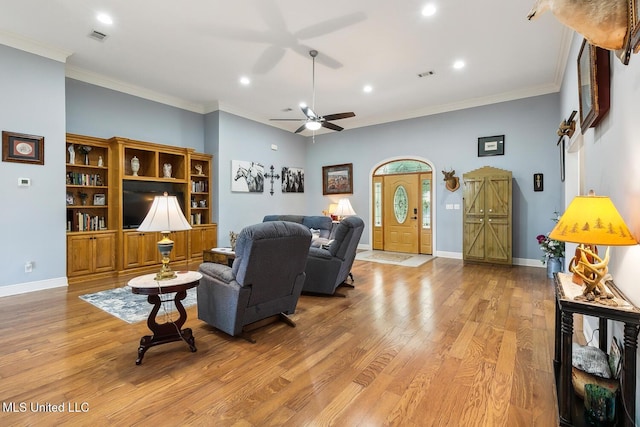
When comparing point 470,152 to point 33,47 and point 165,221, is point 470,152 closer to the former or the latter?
point 165,221

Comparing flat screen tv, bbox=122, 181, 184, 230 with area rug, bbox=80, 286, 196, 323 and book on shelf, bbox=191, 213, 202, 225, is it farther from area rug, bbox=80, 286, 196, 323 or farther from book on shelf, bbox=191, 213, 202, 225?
area rug, bbox=80, 286, 196, 323

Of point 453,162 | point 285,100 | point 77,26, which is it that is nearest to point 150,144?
point 77,26

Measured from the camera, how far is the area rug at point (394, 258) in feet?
20.7

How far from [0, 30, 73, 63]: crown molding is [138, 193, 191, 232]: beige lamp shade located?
376cm

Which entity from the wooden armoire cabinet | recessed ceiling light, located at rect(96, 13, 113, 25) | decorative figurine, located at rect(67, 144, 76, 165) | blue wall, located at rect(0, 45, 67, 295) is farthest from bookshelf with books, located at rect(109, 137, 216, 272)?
the wooden armoire cabinet

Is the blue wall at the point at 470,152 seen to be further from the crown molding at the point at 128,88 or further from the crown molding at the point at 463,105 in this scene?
the crown molding at the point at 128,88

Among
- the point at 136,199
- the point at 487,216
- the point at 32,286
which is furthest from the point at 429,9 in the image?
the point at 32,286

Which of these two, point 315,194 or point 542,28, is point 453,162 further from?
point 315,194

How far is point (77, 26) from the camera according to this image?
3.83m

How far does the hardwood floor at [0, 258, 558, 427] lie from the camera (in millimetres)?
1783

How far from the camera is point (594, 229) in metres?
1.48

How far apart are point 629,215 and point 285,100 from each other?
19.7ft

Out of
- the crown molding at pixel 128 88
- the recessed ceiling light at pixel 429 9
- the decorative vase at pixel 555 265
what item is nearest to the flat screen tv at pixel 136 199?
the crown molding at pixel 128 88

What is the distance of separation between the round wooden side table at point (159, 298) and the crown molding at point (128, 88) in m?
4.55
